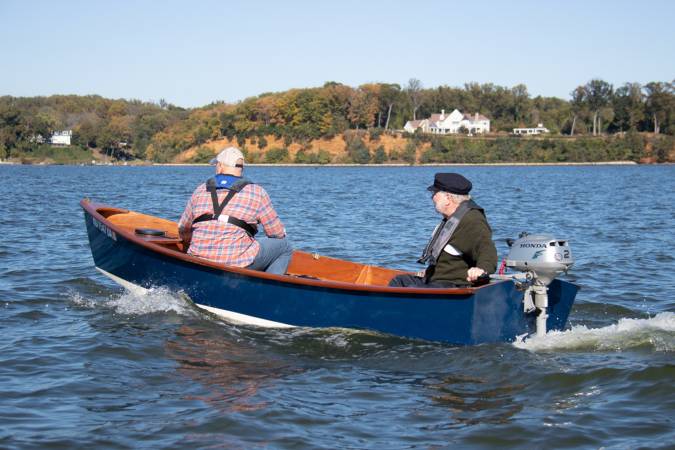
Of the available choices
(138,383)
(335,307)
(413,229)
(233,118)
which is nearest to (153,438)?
(138,383)

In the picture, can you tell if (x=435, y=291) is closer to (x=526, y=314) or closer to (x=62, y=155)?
(x=526, y=314)

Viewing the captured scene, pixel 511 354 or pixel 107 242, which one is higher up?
pixel 107 242

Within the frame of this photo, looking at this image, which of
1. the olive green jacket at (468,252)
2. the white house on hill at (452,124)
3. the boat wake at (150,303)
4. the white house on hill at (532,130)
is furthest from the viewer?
the white house on hill at (452,124)

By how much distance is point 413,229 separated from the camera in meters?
20.9

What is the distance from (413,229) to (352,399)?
566 inches

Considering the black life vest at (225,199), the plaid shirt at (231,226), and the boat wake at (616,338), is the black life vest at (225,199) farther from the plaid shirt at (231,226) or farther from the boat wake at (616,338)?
the boat wake at (616,338)

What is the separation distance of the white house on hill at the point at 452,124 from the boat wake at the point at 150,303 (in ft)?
434

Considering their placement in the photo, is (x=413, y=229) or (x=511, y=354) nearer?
(x=511, y=354)

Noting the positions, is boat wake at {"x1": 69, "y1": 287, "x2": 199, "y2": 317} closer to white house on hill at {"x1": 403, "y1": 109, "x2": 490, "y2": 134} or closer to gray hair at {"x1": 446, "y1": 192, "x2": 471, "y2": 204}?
gray hair at {"x1": 446, "y1": 192, "x2": 471, "y2": 204}

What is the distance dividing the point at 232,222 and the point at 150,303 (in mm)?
1848

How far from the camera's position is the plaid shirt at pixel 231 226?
28.0 feet

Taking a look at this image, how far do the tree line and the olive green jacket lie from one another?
419 feet

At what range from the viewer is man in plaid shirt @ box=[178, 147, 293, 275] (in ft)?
28.0

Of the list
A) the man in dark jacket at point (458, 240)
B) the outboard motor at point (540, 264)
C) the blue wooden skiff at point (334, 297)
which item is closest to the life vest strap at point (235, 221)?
the blue wooden skiff at point (334, 297)
